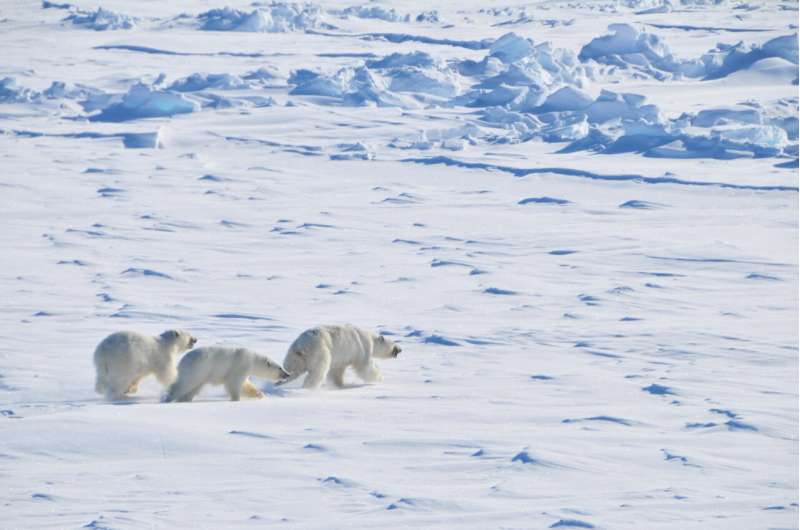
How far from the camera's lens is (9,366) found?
6.00 meters

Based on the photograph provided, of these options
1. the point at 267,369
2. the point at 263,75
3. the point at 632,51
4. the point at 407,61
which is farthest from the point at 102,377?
the point at 632,51

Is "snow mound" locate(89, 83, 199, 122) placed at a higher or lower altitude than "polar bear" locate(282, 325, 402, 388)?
higher

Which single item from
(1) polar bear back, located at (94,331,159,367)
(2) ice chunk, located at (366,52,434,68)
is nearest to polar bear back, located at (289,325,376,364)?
(1) polar bear back, located at (94,331,159,367)

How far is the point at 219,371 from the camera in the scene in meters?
5.32

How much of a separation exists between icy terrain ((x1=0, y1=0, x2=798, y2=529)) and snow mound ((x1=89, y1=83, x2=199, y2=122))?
5 cm

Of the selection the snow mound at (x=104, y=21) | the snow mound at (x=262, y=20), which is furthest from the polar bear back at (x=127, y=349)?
the snow mound at (x=104, y=21)

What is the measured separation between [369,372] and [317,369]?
0.38 metres

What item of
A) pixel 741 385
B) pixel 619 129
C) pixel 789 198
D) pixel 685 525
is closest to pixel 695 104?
pixel 619 129

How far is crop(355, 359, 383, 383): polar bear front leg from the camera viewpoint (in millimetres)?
5973

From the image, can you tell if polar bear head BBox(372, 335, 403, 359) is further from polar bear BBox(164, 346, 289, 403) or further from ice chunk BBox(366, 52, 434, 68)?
ice chunk BBox(366, 52, 434, 68)

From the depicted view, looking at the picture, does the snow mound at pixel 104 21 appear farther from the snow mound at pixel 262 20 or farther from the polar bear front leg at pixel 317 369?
the polar bear front leg at pixel 317 369

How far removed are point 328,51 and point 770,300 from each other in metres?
21.1

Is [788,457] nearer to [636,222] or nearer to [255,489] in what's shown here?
[255,489]

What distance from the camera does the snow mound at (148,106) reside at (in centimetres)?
1959
